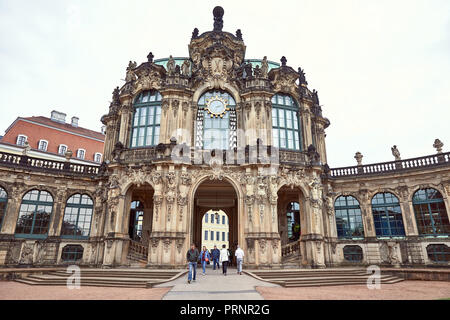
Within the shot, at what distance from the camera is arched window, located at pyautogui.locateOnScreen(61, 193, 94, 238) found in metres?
23.4

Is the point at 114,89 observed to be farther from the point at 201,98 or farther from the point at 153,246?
the point at 153,246

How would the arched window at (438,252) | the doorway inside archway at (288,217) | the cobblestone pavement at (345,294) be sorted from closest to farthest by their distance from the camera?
the cobblestone pavement at (345,294)
the arched window at (438,252)
the doorway inside archway at (288,217)

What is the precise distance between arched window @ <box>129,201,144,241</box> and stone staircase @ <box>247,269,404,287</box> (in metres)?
12.9

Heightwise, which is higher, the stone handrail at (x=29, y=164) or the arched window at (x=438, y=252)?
the stone handrail at (x=29, y=164)

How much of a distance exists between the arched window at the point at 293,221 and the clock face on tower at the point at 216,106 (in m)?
10.7

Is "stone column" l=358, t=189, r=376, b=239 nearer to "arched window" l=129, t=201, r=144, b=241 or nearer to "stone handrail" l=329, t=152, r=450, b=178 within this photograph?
"stone handrail" l=329, t=152, r=450, b=178

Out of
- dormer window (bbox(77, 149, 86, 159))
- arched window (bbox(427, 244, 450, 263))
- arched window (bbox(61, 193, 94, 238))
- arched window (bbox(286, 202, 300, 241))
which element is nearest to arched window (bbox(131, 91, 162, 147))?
arched window (bbox(61, 193, 94, 238))

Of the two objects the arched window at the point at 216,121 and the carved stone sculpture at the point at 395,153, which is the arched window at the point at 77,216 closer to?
the arched window at the point at 216,121

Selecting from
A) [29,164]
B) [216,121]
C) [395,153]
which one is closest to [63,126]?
[29,164]

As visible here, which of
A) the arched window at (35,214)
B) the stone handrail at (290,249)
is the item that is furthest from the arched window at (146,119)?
the stone handrail at (290,249)

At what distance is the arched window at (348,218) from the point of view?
80.3 ft

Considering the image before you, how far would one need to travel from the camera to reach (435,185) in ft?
73.0
